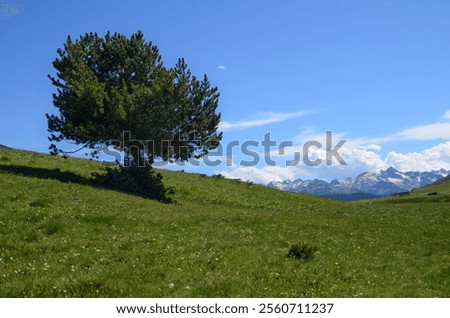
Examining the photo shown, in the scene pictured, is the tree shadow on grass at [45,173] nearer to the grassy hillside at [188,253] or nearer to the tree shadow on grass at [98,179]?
the tree shadow on grass at [98,179]

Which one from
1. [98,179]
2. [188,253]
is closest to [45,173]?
[98,179]

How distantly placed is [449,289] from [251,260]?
730 centimetres

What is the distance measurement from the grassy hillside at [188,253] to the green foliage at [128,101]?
918 cm

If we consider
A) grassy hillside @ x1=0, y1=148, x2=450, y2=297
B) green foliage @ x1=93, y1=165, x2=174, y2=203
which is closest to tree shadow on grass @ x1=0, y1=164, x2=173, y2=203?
green foliage @ x1=93, y1=165, x2=174, y2=203

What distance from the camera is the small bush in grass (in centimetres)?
1925

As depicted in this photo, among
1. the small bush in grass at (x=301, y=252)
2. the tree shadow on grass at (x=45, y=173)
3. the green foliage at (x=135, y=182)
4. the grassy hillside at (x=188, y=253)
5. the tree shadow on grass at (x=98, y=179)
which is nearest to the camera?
the grassy hillside at (x=188, y=253)

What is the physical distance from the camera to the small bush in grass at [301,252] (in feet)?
63.2

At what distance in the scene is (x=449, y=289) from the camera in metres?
16.2

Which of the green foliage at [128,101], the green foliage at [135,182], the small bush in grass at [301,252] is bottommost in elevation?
the small bush in grass at [301,252]

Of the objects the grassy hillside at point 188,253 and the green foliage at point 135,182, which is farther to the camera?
the green foliage at point 135,182

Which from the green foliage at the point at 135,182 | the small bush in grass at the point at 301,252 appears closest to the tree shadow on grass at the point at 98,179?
the green foliage at the point at 135,182

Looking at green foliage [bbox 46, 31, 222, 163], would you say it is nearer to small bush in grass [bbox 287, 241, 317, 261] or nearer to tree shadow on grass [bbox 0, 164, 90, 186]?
tree shadow on grass [bbox 0, 164, 90, 186]
